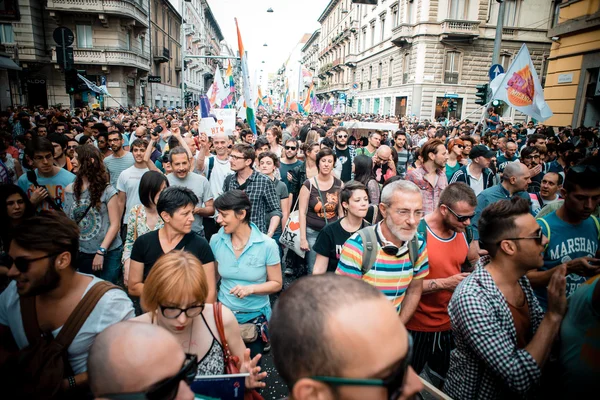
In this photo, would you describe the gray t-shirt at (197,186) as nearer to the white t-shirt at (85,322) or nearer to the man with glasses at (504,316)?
the white t-shirt at (85,322)

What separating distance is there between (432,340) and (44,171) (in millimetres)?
4135

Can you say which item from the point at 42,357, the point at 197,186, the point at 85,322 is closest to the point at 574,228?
the point at 85,322

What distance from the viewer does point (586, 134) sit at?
9.00 meters

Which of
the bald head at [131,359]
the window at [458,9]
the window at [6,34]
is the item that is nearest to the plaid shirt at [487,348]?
the bald head at [131,359]

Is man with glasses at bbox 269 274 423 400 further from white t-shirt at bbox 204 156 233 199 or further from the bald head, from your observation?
white t-shirt at bbox 204 156 233 199

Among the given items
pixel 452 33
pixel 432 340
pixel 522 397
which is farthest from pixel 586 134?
pixel 452 33

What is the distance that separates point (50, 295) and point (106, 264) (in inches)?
75.4

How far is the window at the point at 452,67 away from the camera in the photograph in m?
27.1

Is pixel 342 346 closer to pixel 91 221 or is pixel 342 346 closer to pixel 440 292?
pixel 440 292

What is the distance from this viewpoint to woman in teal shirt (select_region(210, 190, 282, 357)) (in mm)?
2770

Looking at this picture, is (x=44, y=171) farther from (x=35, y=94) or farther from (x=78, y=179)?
(x=35, y=94)

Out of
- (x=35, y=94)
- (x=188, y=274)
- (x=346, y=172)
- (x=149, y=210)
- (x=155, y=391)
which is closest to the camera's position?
(x=155, y=391)

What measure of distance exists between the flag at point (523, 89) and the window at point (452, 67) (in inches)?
836

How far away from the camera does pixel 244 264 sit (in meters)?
2.80
